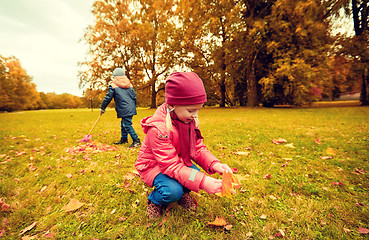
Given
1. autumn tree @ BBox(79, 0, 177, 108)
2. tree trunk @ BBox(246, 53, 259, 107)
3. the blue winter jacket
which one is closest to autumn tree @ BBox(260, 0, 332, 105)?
tree trunk @ BBox(246, 53, 259, 107)

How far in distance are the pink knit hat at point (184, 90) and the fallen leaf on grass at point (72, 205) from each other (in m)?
1.80

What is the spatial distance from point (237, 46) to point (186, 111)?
1783 centimetres

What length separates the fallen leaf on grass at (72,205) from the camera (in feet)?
6.77

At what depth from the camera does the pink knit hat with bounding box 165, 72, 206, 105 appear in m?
1.51

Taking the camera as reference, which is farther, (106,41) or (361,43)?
(106,41)

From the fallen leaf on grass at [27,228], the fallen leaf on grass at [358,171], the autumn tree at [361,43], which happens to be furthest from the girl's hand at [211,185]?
the autumn tree at [361,43]

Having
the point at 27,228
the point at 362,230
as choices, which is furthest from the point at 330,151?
the point at 27,228

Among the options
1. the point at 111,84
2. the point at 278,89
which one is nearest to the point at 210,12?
the point at 278,89

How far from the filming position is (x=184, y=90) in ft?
4.94

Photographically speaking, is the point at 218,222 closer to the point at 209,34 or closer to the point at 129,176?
the point at 129,176

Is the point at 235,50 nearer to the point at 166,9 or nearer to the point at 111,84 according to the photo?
the point at 166,9

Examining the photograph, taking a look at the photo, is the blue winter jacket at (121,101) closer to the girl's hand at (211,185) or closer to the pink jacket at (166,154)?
the pink jacket at (166,154)

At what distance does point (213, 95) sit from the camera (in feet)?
82.7

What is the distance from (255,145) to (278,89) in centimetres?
1706
